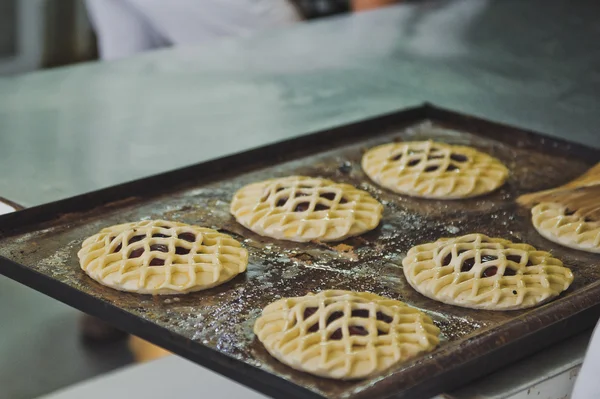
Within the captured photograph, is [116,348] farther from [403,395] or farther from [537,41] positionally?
[537,41]

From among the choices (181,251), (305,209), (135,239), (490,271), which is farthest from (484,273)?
(135,239)

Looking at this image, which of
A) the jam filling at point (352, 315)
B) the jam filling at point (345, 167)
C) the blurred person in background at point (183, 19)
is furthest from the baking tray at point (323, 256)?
the blurred person in background at point (183, 19)

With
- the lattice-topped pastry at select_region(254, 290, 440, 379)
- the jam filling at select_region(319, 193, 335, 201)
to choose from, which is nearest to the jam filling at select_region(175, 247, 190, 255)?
the lattice-topped pastry at select_region(254, 290, 440, 379)

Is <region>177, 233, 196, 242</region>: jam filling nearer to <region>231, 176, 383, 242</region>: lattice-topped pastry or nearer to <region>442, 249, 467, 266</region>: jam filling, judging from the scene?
<region>231, 176, 383, 242</region>: lattice-topped pastry

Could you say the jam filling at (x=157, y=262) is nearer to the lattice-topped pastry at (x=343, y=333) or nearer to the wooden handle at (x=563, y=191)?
the lattice-topped pastry at (x=343, y=333)

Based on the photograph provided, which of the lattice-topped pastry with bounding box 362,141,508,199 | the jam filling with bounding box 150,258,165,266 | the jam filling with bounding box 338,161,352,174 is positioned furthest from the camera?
the jam filling with bounding box 338,161,352,174
